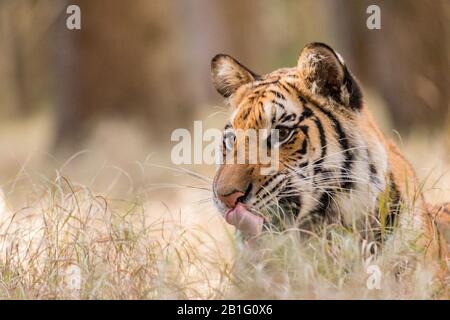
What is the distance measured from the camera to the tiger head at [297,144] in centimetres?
448

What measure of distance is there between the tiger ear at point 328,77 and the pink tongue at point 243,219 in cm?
74

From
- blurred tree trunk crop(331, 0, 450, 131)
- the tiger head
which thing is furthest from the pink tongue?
blurred tree trunk crop(331, 0, 450, 131)

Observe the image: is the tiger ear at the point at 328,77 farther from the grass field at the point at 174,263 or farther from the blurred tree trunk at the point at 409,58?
the blurred tree trunk at the point at 409,58

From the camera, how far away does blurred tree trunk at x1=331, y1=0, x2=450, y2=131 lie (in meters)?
10.2

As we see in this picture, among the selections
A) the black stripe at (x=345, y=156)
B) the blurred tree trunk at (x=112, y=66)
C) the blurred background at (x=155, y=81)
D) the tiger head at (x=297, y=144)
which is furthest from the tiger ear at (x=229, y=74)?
the blurred tree trunk at (x=112, y=66)

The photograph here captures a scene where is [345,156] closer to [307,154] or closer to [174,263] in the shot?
[307,154]

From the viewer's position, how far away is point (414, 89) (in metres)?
10.5

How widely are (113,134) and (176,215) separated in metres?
3.93

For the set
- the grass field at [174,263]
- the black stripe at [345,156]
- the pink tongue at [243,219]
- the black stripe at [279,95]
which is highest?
the black stripe at [279,95]

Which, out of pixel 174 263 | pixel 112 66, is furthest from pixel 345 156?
→ pixel 112 66

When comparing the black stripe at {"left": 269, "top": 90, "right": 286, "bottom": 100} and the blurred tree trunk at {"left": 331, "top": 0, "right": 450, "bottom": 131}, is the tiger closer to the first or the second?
the black stripe at {"left": 269, "top": 90, "right": 286, "bottom": 100}

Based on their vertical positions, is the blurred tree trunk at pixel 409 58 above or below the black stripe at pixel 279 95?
above

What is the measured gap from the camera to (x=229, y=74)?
200 inches
